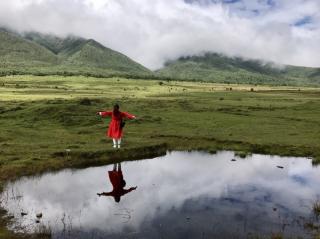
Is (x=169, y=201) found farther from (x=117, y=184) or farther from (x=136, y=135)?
(x=136, y=135)

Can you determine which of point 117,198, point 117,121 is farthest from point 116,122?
point 117,198

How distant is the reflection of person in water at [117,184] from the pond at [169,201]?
6cm

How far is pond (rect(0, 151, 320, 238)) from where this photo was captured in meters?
18.9

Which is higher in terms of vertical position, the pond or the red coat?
the red coat

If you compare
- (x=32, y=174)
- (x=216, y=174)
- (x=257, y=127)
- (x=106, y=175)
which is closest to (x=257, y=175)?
(x=216, y=174)

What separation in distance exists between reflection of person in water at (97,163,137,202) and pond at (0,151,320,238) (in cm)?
6

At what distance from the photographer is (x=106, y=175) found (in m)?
29.2

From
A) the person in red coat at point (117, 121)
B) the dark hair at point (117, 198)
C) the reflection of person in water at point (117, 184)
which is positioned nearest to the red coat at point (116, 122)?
the person in red coat at point (117, 121)

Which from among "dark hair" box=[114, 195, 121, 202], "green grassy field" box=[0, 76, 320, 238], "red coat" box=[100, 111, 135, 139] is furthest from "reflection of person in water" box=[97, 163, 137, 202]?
"red coat" box=[100, 111, 135, 139]

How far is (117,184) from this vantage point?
88.0 ft

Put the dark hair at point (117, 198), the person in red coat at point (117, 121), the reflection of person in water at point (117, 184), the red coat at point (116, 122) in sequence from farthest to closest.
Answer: the red coat at point (116, 122) < the person in red coat at point (117, 121) < the reflection of person in water at point (117, 184) < the dark hair at point (117, 198)

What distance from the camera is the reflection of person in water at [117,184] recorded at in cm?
2430

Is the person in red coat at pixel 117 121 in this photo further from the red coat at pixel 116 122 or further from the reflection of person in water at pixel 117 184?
the reflection of person in water at pixel 117 184

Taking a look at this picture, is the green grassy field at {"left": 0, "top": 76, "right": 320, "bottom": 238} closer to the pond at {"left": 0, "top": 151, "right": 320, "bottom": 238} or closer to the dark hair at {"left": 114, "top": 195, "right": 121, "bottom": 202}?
the pond at {"left": 0, "top": 151, "right": 320, "bottom": 238}
